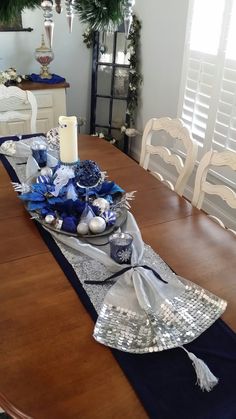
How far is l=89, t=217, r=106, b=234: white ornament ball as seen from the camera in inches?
45.1

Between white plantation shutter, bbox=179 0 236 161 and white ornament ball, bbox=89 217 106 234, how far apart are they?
4.85 feet

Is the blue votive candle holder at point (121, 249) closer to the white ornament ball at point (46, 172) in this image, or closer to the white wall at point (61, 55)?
the white ornament ball at point (46, 172)

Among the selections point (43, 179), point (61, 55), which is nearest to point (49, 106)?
point (61, 55)

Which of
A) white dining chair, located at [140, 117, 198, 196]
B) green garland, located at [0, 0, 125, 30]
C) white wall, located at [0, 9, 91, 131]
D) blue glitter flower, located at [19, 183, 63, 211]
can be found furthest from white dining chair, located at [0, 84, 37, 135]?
green garland, located at [0, 0, 125, 30]

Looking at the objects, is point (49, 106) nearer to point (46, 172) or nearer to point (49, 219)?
point (46, 172)

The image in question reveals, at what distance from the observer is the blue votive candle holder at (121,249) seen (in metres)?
1.01

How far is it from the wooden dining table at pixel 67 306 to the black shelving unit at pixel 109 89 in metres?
2.17

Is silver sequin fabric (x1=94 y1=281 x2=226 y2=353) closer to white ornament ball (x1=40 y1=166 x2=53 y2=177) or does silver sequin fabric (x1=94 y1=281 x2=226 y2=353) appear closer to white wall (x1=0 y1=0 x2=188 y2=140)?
white ornament ball (x1=40 y1=166 x2=53 y2=177)

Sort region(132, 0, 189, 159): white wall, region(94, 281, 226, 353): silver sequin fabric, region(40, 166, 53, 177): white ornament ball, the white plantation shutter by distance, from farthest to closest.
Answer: region(132, 0, 189, 159): white wall → the white plantation shutter → region(40, 166, 53, 177): white ornament ball → region(94, 281, 226, 353): silver sequin fabric

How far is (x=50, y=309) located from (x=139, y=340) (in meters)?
0.24

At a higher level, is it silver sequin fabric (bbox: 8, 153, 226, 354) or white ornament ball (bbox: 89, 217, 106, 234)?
white ornament ball (bbox: 89, 217, 106, 234)

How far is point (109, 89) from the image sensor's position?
11.4 ft

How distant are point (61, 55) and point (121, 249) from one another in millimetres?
2855

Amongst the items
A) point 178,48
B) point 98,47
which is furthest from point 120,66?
point 178,48
